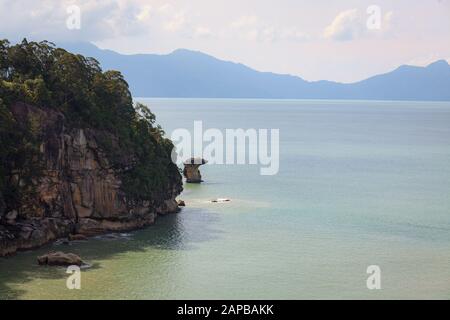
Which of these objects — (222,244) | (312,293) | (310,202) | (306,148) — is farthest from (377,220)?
(306,148)

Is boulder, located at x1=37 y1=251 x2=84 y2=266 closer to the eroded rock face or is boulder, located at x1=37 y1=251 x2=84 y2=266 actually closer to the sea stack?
the eroded rock face

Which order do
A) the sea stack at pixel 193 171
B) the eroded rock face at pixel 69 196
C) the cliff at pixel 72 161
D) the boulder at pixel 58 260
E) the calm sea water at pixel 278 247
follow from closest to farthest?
1. the calm sea water at pixel 278 247
2. the boulder at pixel 58 260
3. the cliff at pixel 72 161
4. the eroded rock face at pixel 69 196
5. the sea stack at pixel 193 171

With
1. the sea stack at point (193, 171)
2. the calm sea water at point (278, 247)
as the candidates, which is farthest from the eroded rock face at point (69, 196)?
the sea stack at point (193, 171)

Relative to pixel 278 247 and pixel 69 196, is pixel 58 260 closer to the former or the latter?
pixel 69 196

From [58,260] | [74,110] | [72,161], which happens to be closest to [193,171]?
[74,110]

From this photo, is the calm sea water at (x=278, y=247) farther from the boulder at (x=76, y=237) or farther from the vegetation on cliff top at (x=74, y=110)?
the vegetation on cliff top at (x=74, y=110)
